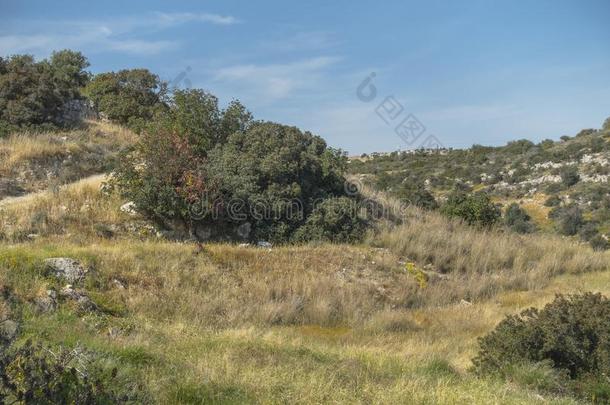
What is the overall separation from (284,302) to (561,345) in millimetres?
4565

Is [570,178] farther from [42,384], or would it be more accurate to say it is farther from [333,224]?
[42,384]

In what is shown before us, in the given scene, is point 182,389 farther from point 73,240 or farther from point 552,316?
point 73,240

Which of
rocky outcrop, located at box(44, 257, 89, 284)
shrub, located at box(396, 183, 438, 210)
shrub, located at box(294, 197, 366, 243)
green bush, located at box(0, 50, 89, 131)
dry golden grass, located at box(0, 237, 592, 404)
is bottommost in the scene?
dry golden grass, located at box(0, 237, 592, 404)

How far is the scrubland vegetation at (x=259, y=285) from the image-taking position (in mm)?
5230

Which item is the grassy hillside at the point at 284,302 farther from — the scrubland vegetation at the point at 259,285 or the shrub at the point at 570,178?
the shrub at the point at 570,178

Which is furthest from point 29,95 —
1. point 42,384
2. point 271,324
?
point 42,384

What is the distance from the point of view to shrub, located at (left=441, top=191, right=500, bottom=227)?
17.4 meters

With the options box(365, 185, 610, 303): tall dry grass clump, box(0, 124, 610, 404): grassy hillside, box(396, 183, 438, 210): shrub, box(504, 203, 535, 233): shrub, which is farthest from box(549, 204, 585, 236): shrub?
box(365, 185, 610, 303): tall dry grass clump

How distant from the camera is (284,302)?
32.7 feet

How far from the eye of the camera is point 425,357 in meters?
7.14

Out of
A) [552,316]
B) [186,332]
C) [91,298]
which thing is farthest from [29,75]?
[552,316]

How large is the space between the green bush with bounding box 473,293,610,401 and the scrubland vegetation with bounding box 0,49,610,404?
0.08ft

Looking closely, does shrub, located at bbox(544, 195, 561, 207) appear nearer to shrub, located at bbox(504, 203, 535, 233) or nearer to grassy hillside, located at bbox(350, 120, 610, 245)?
grassy hillside, located at bbox(350, 120, 610, 245)

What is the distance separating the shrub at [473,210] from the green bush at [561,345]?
10107mm
